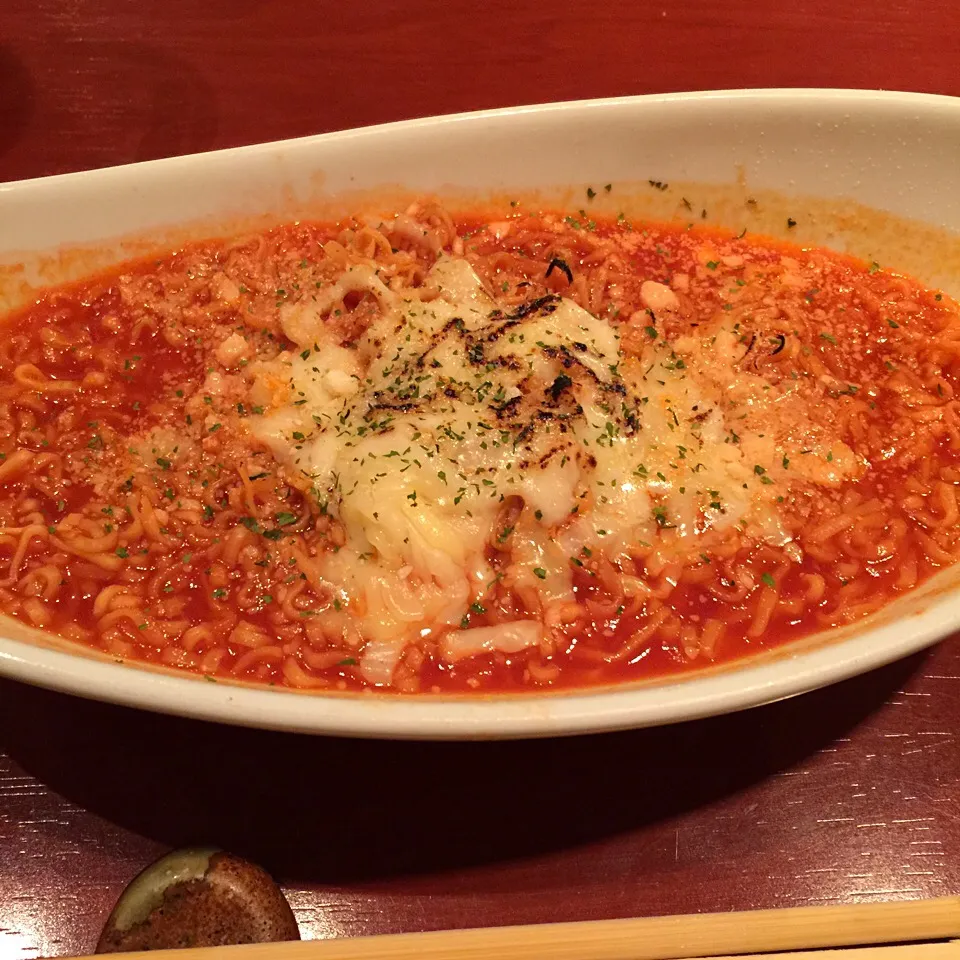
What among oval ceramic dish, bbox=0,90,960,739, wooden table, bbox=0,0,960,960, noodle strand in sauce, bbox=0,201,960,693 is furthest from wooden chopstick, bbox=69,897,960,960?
oval ceramic dish, bbox=0,90,960,739

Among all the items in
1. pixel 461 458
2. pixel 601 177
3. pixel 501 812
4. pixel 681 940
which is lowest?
pixel 501 812

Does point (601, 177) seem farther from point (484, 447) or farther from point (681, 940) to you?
point (681, 940)

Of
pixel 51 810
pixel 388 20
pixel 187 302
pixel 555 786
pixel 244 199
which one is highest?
pixel 388 20

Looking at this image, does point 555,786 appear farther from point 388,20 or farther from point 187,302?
point 388,20

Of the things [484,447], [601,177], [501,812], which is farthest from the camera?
[601,177]

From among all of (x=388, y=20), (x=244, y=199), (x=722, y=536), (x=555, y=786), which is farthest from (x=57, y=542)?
(x=388, y=20)

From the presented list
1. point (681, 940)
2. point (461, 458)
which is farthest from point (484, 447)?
point (681, 940)

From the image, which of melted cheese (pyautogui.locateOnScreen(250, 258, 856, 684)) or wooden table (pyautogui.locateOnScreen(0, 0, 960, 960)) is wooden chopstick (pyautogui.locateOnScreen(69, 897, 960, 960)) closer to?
wooden table (pyautogui.locateOnScreen(0, 0, 960, 960))
